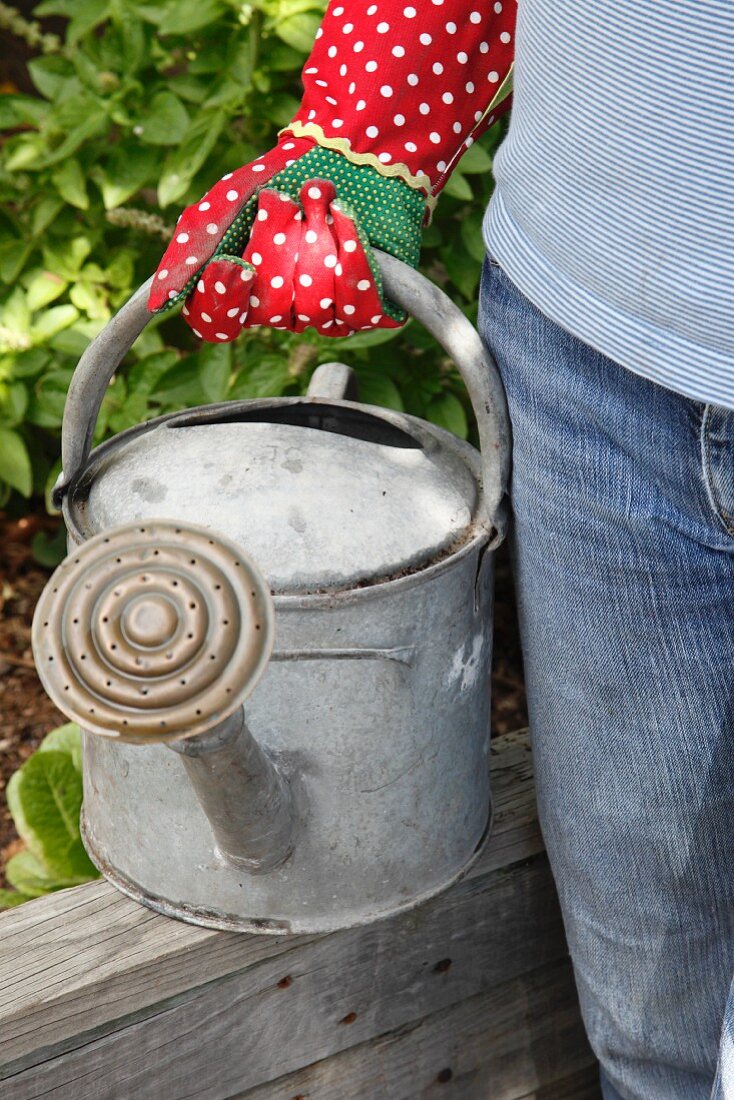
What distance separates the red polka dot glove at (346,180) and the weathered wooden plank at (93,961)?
642 mm

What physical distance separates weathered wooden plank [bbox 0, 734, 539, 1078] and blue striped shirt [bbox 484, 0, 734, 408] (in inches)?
30.0

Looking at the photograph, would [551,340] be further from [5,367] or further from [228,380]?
[5,367]

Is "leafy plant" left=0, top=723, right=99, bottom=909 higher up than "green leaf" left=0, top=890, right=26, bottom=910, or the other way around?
"leafy plant" left=0, top=723, right=99, bottom=909

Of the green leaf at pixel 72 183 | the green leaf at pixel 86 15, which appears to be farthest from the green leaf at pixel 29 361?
the green leaf at pixel 86 15

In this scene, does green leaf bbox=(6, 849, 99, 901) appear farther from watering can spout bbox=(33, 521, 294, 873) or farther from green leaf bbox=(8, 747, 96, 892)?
watering can spout bbox=(33, 521, 294, 873)

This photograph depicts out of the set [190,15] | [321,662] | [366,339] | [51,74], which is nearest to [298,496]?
[321,662]

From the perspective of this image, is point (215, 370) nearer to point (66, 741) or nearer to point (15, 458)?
point (15, 458)

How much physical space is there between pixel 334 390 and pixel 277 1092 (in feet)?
2.69

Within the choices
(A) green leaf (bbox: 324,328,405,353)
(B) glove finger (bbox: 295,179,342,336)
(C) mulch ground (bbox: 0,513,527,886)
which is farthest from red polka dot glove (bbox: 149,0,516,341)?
(C) mulch ground (bbox: 0,513,527,886)

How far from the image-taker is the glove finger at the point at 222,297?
983 millimetres

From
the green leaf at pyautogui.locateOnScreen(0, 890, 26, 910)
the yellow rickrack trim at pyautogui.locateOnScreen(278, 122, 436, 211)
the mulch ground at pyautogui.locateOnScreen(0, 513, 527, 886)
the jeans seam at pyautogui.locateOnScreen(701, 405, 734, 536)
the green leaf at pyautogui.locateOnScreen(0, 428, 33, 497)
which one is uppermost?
the yellow rickrack trim at pyautogui.locateOnScreen(278, 122, 436, 211)

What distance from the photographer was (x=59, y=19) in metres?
2.66

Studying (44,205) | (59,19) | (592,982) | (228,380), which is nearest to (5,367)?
(44,205)

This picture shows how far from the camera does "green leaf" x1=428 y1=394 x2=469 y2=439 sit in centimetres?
181
